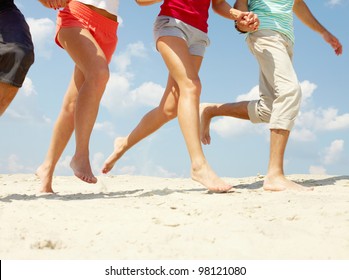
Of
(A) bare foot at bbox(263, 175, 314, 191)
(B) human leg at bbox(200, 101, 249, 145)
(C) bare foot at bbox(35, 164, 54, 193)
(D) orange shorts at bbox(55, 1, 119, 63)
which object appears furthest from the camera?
(B) human leg at bbox(200, 101, 249, 145)

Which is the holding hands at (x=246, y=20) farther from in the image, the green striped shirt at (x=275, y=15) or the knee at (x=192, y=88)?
the knee at (x=192, y=88)

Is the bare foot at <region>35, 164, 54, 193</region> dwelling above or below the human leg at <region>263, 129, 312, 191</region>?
below

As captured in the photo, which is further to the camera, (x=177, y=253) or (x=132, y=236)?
(x=132, y=236)

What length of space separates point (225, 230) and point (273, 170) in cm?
167

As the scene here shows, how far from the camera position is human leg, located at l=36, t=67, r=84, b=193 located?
13.5 ft

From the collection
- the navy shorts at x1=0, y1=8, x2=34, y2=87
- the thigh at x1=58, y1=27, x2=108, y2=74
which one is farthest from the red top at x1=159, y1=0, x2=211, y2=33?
the navy shorts at x1=0, y1=8, x2=34, y2=87

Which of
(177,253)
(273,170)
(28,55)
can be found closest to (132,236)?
(177,253)

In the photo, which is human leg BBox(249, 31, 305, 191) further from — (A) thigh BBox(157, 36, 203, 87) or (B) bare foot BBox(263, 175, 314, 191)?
(A) thigh BBox(157, 36, 203, 87)

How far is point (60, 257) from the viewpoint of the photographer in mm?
2166

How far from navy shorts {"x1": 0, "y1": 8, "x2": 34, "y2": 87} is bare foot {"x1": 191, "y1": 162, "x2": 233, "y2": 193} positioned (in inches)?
55.9

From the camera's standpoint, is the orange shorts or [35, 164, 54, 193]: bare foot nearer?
the orange shorts

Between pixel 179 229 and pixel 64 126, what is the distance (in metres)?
1.92

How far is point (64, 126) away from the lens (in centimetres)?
411

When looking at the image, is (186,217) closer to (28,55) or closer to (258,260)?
(258,260)
